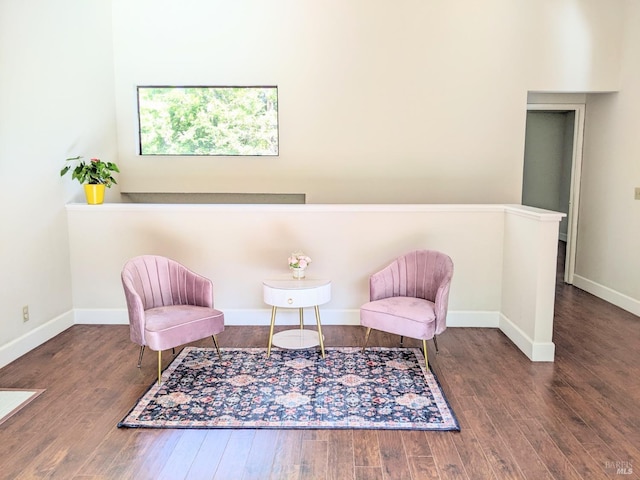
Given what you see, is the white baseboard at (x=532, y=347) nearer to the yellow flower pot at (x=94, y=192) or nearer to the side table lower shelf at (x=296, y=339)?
the side table lower shelf at (x=296, y=339)

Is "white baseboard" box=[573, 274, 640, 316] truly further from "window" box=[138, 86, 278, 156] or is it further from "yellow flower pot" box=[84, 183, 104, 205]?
"yellow flower pot" box=[84, 183, 104, 205]

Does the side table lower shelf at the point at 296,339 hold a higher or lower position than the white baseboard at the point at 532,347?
lower

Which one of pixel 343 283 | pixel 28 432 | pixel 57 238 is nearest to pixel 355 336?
pixel 343 283

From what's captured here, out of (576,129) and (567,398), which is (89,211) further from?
(576,129)

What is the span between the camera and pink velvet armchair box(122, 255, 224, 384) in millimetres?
3199

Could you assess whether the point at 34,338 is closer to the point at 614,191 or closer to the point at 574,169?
the point at 614,191

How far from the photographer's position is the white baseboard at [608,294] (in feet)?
15.6

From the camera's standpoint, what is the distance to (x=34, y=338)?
12.5 feet

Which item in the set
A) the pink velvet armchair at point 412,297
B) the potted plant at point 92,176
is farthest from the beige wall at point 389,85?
the pink velvet armchair at point 412,297

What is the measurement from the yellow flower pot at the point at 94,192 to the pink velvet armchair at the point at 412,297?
8.75ft

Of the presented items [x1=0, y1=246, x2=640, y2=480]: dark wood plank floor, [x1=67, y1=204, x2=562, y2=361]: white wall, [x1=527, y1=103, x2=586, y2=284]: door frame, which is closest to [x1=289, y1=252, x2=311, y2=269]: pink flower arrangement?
[x1=67, y1=204, x2=562, y2=361]: white wall
